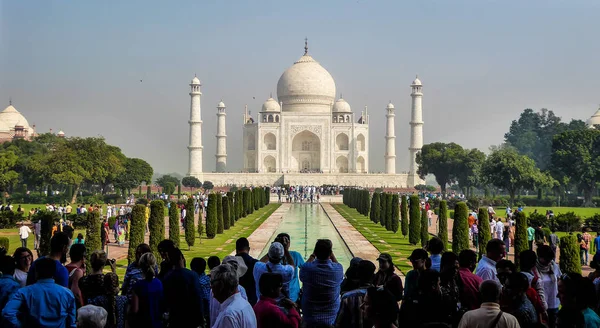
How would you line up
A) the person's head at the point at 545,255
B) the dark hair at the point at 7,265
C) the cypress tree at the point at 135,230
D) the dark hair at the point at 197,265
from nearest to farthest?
the dark hair at the point at 7,265, the dark hair at the point at 197,265, the person's head at the point at 545,255, the cypress tree at the point at 135,230

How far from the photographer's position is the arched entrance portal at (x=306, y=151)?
171 ft

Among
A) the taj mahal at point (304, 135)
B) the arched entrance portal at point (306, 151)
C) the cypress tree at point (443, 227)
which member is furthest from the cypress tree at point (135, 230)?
the arched entrance portal at point (306, 151)

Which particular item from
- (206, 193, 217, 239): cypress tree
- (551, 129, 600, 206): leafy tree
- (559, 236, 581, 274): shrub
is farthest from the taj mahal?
(559, 236, 581, 274): shrub

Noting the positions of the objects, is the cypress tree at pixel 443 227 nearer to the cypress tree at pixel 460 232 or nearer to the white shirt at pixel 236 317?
the cypress tree at pixel 460 232

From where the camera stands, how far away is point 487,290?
11.6 ft

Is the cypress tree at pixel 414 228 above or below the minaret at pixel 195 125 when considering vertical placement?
below

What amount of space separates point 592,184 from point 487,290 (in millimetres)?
34027

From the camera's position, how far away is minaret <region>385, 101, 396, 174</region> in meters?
51.1

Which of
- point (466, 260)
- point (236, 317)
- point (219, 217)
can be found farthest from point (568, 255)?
point (219, 217)

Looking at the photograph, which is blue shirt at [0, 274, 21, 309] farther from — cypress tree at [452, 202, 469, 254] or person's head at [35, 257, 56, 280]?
cypress tree at [452, 202, 469, 254]

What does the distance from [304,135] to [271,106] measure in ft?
10.9

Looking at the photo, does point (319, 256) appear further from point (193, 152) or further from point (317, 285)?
point (193, 152)

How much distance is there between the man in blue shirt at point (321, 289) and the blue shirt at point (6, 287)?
181 cm

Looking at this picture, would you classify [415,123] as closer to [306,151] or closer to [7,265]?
[306,151]
